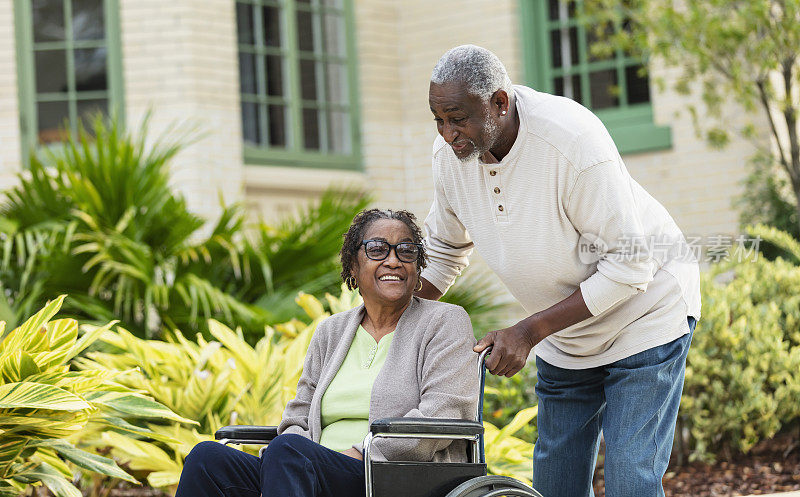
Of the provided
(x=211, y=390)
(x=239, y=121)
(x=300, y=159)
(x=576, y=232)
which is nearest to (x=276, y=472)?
(x=576, y=232)

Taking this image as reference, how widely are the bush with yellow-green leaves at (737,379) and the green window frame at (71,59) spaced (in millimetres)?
5882

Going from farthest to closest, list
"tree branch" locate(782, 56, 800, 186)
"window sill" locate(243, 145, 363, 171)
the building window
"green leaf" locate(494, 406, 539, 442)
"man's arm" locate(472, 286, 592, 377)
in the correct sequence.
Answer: the building window → "window sill" locate(243, 145, 363, 171) → "tree branch" locate(782, 56, 800, 186) → "green leaf" locate(494, 406, 539, 442) → "man's arm" locate(472, 286, 592, 377)

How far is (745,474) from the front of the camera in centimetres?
575

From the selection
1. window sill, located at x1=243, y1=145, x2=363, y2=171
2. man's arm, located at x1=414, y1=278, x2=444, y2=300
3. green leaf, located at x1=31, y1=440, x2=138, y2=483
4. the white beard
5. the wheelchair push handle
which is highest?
window sill, located at x1=243, y1=145, x2=363, y2=171

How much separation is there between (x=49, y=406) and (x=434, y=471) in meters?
1.36

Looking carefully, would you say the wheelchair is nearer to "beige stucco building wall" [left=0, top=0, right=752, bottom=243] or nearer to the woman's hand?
the woman's hand

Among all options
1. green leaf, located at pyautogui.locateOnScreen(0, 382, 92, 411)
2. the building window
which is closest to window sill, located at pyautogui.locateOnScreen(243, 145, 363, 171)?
the building window

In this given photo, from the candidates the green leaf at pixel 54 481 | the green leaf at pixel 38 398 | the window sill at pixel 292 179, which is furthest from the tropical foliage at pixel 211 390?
the window sill at pixel 292 179

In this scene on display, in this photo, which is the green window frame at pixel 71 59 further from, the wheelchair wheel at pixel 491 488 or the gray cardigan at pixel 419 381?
the wheelchair wheel at pixel 491 488

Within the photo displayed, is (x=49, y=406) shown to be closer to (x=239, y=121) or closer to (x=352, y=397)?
(x=352, y=397)

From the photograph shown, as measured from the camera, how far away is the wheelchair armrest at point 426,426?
2840 mm

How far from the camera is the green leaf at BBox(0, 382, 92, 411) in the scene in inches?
141

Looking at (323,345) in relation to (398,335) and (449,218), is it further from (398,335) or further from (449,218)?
(449,218)

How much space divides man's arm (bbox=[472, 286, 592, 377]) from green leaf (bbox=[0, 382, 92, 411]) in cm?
147
